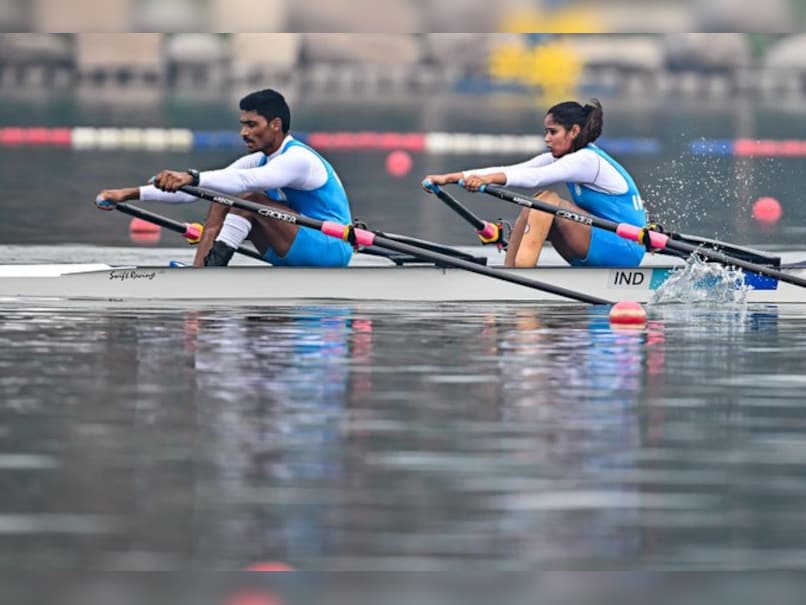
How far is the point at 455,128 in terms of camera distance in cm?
4794

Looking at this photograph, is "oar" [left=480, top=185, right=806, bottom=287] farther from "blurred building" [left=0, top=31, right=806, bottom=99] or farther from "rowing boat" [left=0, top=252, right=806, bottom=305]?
"blurred building" [left=0, top=31, right=806, bottom=99]

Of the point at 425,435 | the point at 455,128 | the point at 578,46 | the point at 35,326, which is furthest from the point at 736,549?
the point at 578,46

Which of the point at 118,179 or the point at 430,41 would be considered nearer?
the point at 118,179

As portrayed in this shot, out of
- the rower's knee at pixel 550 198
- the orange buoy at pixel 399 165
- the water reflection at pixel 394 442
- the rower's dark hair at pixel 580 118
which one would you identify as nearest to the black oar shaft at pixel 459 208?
the rower's knee at pixel 550 198

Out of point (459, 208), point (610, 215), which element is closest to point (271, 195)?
point (459, 208)

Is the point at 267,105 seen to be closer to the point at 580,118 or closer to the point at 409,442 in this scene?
the point at 580,118

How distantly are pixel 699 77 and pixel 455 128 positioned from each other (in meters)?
27.7

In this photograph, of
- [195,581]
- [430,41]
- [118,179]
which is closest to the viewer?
[195,581]

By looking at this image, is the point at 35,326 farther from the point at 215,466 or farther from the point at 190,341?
the point at 215,466

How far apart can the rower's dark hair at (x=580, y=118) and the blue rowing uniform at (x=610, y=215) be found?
0.25ft

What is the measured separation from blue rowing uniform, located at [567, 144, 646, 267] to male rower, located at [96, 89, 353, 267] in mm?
1495

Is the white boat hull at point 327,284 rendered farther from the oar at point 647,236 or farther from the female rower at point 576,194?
Answer: the female rower at point 576,194

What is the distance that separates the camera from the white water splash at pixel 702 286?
47.7ft

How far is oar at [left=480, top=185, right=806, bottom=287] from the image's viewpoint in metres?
14.3
